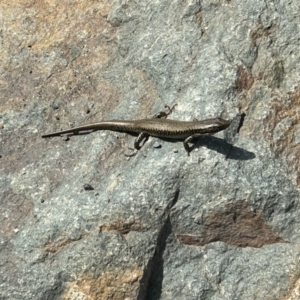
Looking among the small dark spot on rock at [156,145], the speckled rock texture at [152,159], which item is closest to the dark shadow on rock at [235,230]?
the speckled rock texture at [152,159]

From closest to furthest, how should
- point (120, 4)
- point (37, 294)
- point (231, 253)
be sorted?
point (37, 294), point (231, 253), point (120, 4)

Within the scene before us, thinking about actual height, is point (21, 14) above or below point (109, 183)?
above

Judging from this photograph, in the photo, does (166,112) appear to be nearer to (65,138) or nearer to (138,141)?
(138,141)

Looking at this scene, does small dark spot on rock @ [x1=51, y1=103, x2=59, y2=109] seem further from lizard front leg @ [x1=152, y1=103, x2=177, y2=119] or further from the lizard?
lizard front leg @ [x1=152, y1=103, x2=177, y2=119]

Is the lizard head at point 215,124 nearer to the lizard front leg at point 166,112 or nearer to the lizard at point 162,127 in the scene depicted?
the lizard at point 162,127

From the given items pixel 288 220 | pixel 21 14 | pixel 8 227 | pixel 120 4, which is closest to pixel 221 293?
pixel 288 220

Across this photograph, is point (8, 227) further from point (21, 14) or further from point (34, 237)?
point (21, 14)
